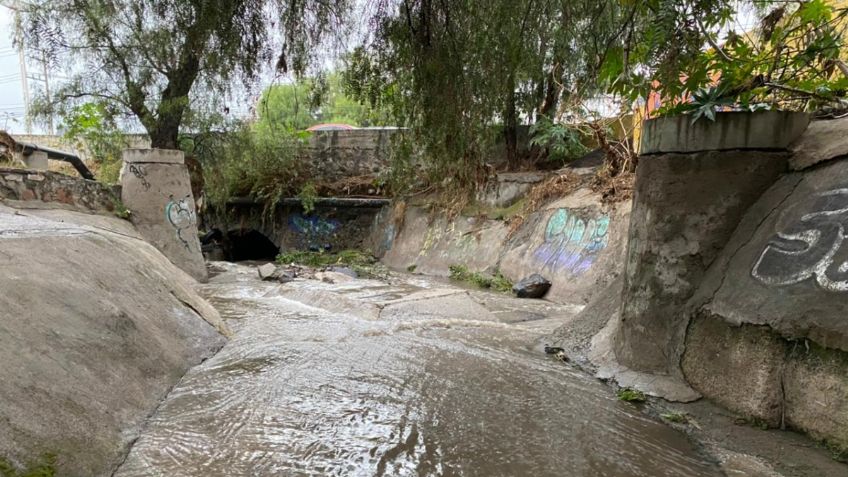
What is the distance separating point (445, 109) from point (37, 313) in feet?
9.48

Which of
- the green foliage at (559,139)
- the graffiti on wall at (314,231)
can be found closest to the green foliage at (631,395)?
the green foliage at (559,139)

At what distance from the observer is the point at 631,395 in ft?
11.9

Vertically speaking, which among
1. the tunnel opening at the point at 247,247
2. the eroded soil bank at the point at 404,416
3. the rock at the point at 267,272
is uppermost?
the eroded soil bank at the point at 404,416

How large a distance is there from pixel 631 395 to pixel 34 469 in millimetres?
3366

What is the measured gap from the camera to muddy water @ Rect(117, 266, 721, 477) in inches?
106

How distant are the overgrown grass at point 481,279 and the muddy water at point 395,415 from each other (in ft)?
11.5

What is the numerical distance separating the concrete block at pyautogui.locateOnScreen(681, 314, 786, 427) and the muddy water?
401mm

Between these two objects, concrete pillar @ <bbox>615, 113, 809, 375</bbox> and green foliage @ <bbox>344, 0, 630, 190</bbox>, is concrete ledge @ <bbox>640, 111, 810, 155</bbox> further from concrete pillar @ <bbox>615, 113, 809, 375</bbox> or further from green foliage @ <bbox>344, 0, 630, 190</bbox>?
green foliage @ <bbox>344, 0, 630, 190</bbox>

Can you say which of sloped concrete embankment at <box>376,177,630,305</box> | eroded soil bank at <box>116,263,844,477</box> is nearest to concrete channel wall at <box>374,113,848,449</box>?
eroded soil bank at <box>116,263,844,477</box>

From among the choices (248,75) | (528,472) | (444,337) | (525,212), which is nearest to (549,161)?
(525,212)

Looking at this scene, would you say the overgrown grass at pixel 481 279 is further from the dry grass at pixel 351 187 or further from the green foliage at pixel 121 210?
the green foliage at pixel 121 210

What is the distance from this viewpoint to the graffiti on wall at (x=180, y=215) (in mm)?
8914

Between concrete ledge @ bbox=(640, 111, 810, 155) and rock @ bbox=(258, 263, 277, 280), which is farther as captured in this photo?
rock @ bbox=(258, 263, 277, 280)

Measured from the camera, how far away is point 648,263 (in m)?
3.87
